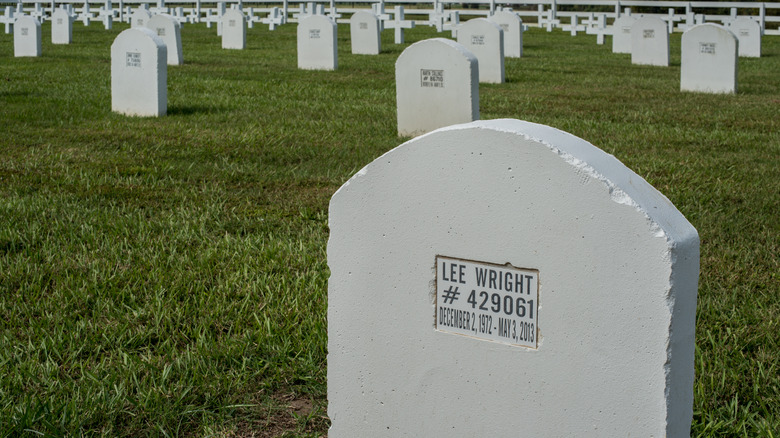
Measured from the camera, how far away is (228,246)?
4.43 metres

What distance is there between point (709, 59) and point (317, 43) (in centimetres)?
638

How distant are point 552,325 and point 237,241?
2781 mm

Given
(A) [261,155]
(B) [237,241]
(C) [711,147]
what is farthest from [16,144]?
(C) [711,147]

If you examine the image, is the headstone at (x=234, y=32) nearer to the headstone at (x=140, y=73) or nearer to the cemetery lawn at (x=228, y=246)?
the cemetery lawn at (x=228, y=246)

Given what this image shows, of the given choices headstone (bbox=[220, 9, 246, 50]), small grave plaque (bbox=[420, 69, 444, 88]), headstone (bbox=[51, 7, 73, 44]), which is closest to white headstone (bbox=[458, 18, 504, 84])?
small grave plaque (bbox=[420, 69, 444, 88])

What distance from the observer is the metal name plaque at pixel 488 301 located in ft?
6.58

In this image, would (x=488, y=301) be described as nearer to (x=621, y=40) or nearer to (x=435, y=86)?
(x=435, y=86)

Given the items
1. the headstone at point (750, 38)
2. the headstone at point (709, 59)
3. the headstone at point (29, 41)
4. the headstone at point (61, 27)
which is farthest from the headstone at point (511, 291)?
the headstone at point (61, 27)

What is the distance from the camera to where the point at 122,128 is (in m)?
8.30

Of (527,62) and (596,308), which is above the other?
(527,62)

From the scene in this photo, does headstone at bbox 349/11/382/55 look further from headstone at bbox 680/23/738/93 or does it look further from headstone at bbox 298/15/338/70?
headstone at bbox 680/23/738/93

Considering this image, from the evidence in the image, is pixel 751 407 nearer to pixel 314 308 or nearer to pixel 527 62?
pixel 314 308

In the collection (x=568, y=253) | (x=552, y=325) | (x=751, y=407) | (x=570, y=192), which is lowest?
(x=751, y=407)

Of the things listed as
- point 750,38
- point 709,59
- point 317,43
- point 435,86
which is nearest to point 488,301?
point 435,86
